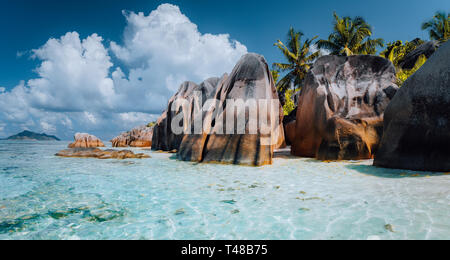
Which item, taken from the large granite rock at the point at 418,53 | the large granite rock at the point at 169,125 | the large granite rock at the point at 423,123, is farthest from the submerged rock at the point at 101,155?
the large granite rock at the point at 418,53

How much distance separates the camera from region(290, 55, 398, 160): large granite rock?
25.0 feet

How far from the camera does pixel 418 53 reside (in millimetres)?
23172

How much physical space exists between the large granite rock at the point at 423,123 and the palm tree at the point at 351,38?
2108cm

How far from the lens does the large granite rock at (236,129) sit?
Answer: 23.2 feet

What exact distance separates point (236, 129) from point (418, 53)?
26.5 m

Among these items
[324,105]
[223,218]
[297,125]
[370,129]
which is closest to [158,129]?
[297,125]

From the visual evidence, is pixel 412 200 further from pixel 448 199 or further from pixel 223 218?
pixel 223 218

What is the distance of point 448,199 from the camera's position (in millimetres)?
2889

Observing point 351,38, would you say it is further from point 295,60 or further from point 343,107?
point 343,107

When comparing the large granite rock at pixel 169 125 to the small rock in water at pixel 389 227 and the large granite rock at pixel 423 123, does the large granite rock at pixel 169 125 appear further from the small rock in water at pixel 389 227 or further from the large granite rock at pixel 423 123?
the small rock in water at pixel 389 227

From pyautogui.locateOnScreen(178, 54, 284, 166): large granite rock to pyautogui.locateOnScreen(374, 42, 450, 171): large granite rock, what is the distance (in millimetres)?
3291
